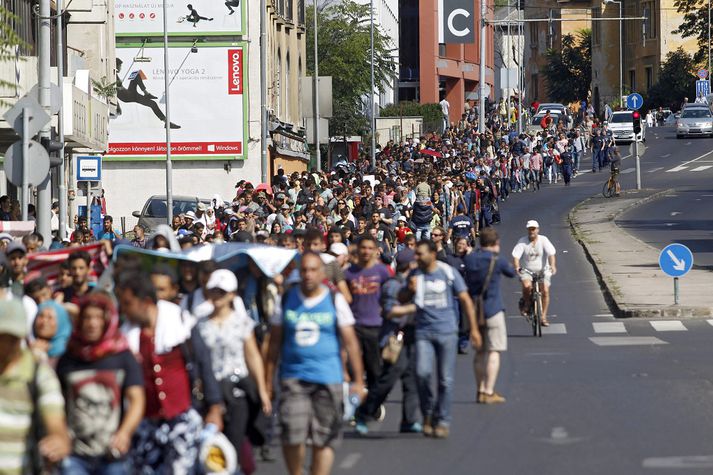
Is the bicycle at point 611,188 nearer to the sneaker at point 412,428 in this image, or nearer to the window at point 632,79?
the sneaker at point 412,428

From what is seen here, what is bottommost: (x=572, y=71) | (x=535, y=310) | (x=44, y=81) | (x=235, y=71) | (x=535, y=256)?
(x=535, y=310)

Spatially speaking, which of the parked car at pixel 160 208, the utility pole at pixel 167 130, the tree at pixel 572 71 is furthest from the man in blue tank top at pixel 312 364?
the tree at pixel 572 71

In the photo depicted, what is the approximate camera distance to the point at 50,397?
833 centimetres

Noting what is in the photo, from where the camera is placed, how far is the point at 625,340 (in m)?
23.5

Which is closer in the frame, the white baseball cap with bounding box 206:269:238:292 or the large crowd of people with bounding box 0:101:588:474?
the large crowd of people with bounding box 0:101:588:474

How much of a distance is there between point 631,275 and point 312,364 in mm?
23164

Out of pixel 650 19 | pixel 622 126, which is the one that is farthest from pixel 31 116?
pixel 650 19

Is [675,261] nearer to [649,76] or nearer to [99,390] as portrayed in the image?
[99,390]

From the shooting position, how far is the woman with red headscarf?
885 centimetres

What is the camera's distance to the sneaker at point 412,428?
47.9ft

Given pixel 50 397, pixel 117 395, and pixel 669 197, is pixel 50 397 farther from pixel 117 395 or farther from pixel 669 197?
pixel 669 197

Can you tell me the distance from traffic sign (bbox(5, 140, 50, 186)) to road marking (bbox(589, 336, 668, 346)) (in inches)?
300

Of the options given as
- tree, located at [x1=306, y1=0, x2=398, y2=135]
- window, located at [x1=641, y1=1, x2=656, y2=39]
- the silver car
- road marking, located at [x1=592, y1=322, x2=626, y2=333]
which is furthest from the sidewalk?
window, located at [x1=641, y1=1, x2=656, y2=39]

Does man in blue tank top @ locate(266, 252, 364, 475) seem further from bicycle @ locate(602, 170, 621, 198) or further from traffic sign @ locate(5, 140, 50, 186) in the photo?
bicycle @ locate(602, 170, 621, 198)
